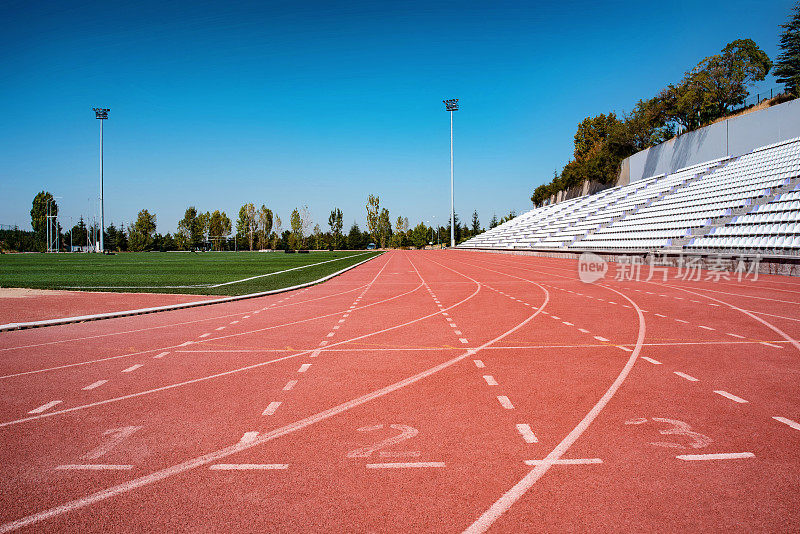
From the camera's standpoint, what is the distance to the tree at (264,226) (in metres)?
126

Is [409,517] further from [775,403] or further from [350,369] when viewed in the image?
[775,403]

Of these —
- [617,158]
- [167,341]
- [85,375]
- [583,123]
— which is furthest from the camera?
[583,123]

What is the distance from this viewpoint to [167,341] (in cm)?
829

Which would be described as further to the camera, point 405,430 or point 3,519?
point 405,430

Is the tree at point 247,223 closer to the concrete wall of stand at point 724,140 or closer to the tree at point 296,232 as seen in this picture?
the tree at point 296,232

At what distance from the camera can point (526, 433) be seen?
4.14m

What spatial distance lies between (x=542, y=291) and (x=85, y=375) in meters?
13.6

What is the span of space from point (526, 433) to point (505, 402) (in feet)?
2.69

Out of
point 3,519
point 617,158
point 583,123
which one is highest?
point 583,123

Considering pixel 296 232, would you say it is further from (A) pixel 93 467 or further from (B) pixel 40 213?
(A) pixel 93 467

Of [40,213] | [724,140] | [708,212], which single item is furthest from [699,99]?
[40,213]

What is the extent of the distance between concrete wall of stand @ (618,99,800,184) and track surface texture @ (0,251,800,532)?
36.7 meters

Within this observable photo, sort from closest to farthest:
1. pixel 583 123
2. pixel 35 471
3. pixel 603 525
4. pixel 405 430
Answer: pixel 603 525
pixel 35 471
pixel 405 430
pixel 583 123

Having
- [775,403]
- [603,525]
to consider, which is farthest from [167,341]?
[775,403]
